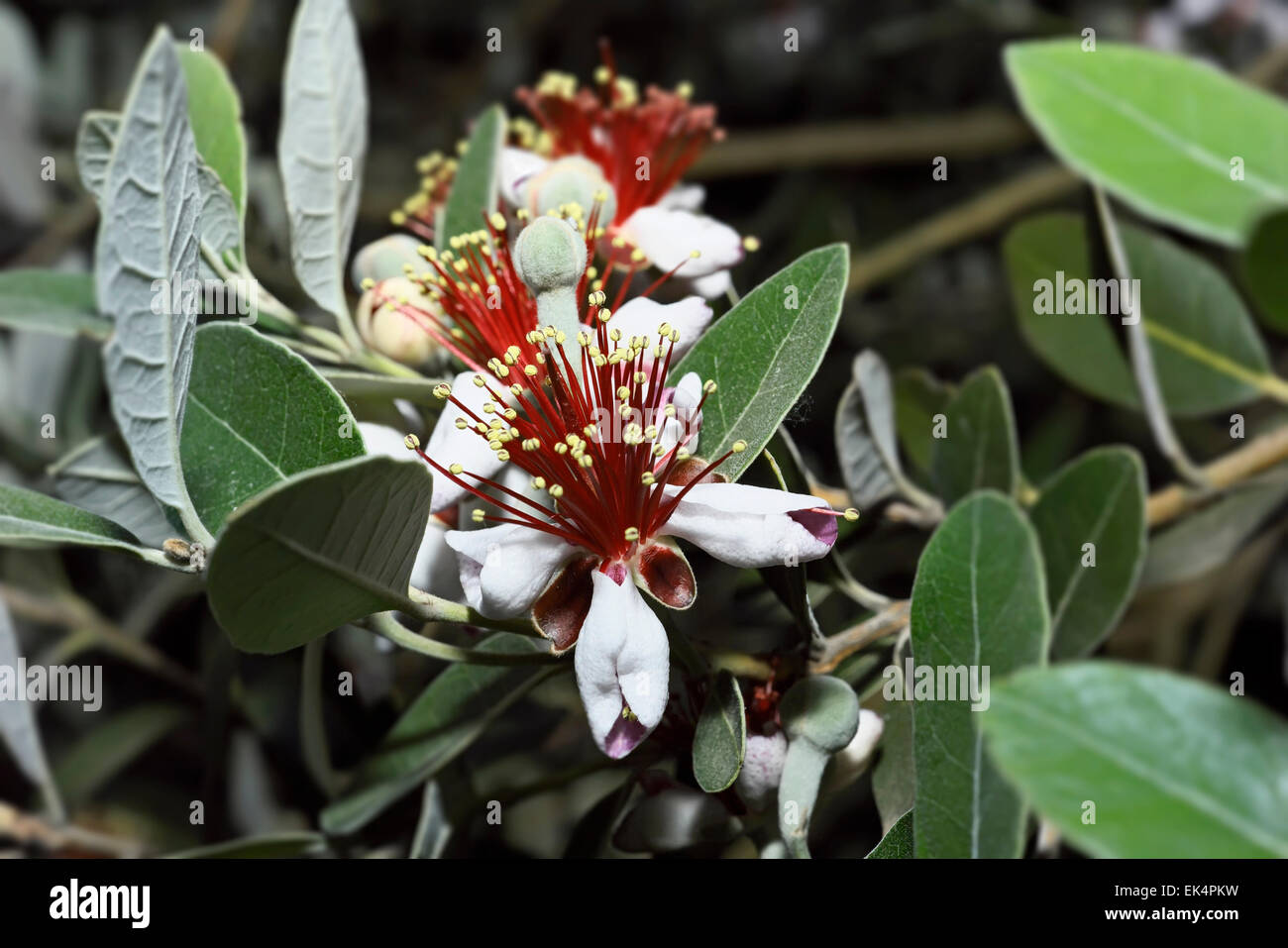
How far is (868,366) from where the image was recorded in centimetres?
104

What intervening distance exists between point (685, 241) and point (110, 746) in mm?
1060

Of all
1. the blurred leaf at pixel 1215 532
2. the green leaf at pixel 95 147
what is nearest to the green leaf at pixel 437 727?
the green leaf at pixel 95 147

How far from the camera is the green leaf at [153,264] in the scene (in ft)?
2.25

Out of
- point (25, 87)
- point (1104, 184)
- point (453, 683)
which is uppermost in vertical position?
point (25, 87)

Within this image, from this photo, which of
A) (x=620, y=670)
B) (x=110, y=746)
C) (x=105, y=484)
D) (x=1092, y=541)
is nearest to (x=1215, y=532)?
(x=1092, y=541)

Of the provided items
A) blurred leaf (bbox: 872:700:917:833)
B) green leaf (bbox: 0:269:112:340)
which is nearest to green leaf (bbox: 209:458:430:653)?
blurred leaf (bbox: 872:700:917:833)

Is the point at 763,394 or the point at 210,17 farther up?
the point at 210,17

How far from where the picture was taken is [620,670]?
736mm

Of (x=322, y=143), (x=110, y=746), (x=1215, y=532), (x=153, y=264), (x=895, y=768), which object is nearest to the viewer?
(x=153, y=264)

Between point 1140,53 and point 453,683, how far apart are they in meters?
0.73

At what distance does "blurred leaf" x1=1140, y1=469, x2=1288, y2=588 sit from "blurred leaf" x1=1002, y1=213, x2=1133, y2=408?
17 centimetres

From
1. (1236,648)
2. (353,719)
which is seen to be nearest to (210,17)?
(353,719)

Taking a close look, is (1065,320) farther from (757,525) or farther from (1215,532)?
(757,525)
